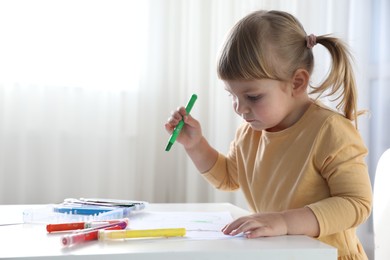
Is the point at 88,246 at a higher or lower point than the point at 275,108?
lower

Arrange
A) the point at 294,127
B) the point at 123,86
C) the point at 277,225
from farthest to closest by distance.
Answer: the point at 123,86
the point at 294,127
the point at 277,225

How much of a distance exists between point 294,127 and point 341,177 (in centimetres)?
16

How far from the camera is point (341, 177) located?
0.85 meters

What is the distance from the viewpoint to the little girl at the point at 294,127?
85 cm

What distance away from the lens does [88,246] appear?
60cm

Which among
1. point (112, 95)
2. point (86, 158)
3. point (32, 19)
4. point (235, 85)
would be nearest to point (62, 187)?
point (86, 158)

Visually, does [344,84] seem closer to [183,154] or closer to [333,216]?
[333,216]

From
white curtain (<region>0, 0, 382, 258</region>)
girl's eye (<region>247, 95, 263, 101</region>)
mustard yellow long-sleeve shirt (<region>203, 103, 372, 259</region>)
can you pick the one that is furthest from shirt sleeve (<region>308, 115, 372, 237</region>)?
white curtain (<region>0, 0, 382, 258</region>)

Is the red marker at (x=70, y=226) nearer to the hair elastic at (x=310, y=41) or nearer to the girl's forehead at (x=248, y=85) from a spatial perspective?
the girl's forehead at (x=248, y=85)

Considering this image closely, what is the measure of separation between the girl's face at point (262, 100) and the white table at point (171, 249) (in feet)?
1.03

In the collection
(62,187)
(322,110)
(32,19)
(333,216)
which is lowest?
(62,187)

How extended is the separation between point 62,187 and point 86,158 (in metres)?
0.12

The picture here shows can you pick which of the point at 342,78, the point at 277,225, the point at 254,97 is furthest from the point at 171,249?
the point at 342,78

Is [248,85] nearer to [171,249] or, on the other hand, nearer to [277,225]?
[277,225]
